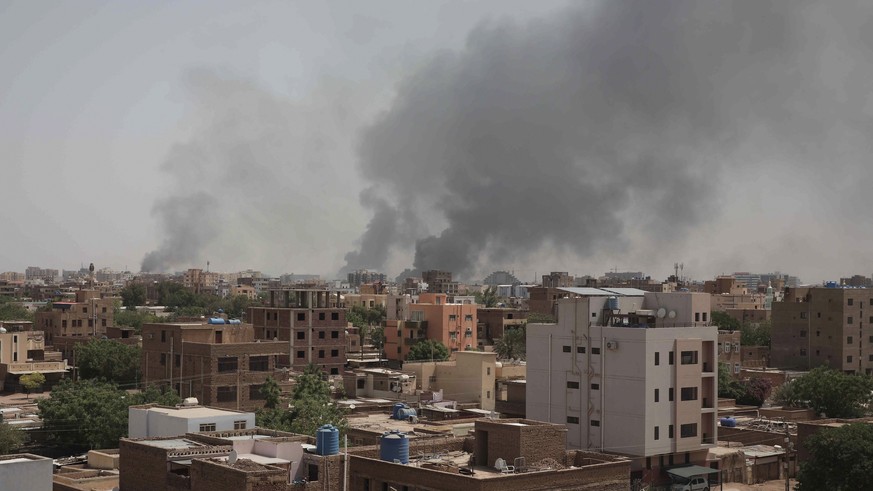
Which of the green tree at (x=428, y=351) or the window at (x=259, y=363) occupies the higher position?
the window at (x=259, y=363)

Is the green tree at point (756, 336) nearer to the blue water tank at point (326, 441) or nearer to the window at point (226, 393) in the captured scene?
the window at point (226, 393)

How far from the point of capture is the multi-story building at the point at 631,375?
45125 mm

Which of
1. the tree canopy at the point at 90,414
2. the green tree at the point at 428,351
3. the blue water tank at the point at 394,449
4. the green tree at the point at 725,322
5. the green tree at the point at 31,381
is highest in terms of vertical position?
the green tree at the point at 725,322

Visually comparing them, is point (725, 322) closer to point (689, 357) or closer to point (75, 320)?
point (75, 320)

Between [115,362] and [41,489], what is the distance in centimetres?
5723

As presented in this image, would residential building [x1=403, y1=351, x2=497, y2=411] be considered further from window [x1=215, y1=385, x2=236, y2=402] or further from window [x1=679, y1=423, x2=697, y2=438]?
window [x1=679, y1=423, x2=697, y2=438]

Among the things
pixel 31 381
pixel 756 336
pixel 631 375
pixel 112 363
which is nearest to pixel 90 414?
pixel 631 375

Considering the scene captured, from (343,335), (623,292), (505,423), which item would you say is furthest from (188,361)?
(505,423)

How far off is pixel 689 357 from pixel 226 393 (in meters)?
27.7

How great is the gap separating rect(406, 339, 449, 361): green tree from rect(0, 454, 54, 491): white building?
221 ft

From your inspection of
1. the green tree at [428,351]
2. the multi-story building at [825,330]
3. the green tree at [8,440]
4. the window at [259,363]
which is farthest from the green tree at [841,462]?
the green tree at [428,351]

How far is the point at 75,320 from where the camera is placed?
112188mm

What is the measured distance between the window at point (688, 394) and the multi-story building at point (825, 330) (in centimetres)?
5030

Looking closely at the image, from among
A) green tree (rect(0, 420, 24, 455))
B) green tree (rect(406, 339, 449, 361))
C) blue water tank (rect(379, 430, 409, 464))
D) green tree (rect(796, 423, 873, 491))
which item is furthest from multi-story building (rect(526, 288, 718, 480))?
green tree (rect(406, 339, 449, 361))
